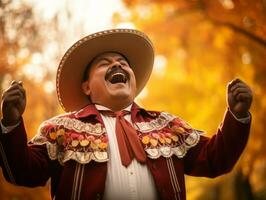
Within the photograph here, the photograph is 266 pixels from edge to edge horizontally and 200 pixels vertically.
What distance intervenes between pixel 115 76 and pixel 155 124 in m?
0.43

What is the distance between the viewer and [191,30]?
30.1ft

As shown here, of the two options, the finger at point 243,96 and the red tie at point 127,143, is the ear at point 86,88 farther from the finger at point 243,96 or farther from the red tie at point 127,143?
the finger at point 243,96

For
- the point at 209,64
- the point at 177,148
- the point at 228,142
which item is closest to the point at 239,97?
the point at 228,142

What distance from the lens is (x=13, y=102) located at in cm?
268

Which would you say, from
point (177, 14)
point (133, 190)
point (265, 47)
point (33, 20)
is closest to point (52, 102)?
point (33, 20)

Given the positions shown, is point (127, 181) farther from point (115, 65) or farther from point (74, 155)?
point (115, 65)

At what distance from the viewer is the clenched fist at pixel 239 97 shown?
296 cm

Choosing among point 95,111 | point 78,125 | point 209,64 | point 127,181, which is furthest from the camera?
point 209,64

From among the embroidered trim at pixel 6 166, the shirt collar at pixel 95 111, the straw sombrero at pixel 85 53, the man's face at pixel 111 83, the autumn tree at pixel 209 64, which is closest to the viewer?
the embroidered trim at pixel 6 166

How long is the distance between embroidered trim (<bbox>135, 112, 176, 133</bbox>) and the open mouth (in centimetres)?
33

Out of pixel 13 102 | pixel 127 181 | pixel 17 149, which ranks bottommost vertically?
pixel 127 181

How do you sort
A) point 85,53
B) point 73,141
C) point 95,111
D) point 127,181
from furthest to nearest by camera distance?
1. point 85,53
2. point 95,111
3. point 73,141
4. point 127,181

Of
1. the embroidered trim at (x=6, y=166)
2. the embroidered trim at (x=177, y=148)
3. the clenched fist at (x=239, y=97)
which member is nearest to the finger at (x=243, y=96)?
the clenched fist at (x=239, y=97)

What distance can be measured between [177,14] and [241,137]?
4.85m
